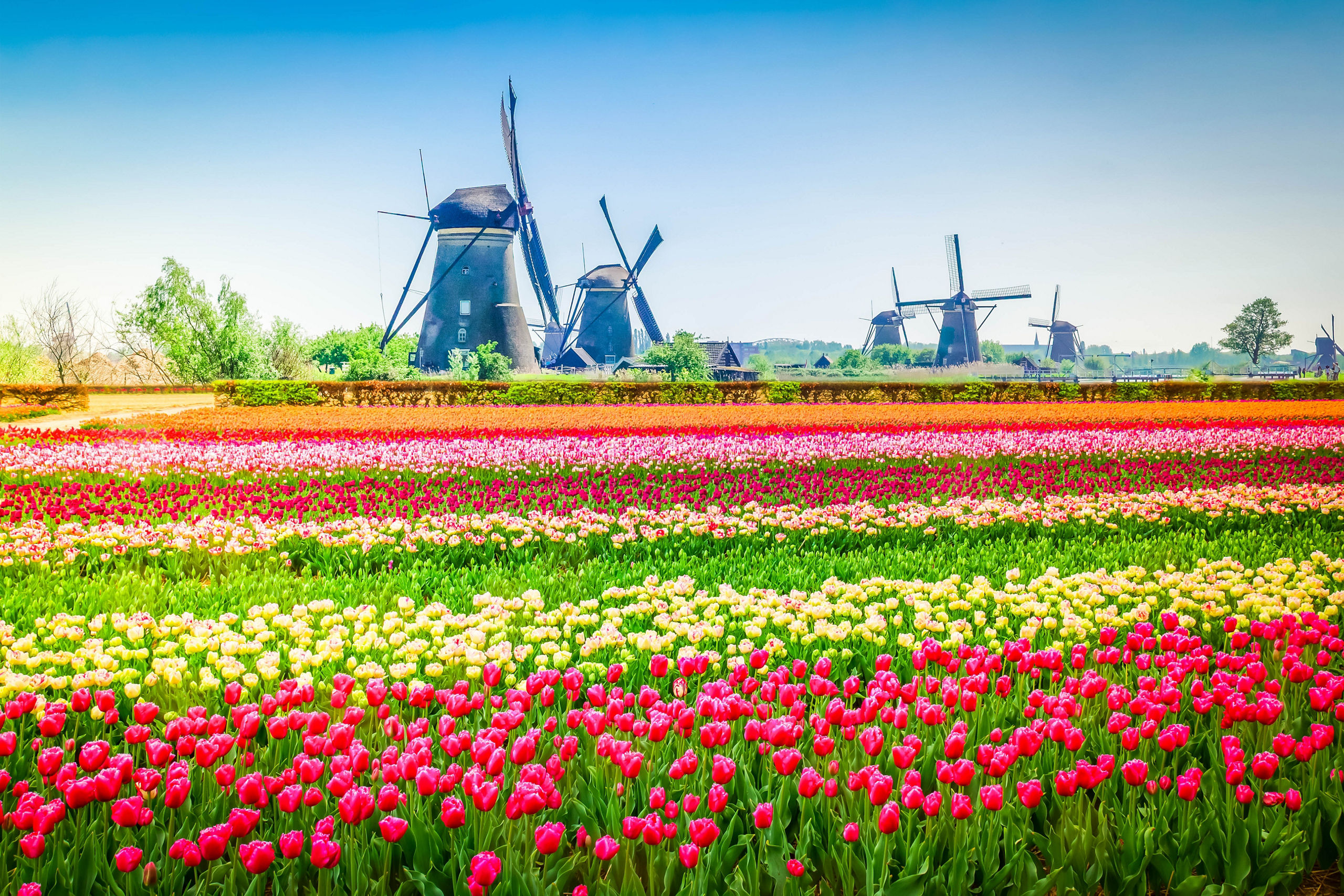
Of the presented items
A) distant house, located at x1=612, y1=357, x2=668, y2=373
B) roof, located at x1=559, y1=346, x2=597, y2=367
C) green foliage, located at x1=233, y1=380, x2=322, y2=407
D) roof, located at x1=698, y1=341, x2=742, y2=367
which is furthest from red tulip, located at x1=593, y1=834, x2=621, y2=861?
roof, located at x1=698, y1=341, x2=742, y2=367

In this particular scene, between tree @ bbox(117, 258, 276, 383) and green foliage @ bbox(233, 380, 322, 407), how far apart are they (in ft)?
36.2

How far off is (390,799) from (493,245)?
3919 centimetres

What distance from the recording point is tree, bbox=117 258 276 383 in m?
36.6

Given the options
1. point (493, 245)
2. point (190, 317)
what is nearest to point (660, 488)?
point (493, 245)

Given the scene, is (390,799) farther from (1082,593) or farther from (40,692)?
(1082,593)

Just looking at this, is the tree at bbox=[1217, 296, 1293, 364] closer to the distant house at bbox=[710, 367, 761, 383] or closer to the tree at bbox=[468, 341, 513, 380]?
the distant house at bbox=[710, 367, 761, 383]

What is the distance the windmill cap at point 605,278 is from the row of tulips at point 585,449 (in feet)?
118

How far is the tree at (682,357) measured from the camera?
41.2 m

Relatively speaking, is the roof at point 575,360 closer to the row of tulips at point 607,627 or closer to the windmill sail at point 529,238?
the windmill sail at point 529,238

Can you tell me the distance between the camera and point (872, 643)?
4031 millimetres

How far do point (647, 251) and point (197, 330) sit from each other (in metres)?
22.1

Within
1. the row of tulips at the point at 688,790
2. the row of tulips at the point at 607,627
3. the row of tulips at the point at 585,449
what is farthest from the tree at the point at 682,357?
the row of tulips at the point at 688,790

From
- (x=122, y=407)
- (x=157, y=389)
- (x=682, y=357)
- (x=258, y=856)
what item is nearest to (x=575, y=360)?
(x=682, y=357)

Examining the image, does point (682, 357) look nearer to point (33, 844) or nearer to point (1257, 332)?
point (33, 844)
